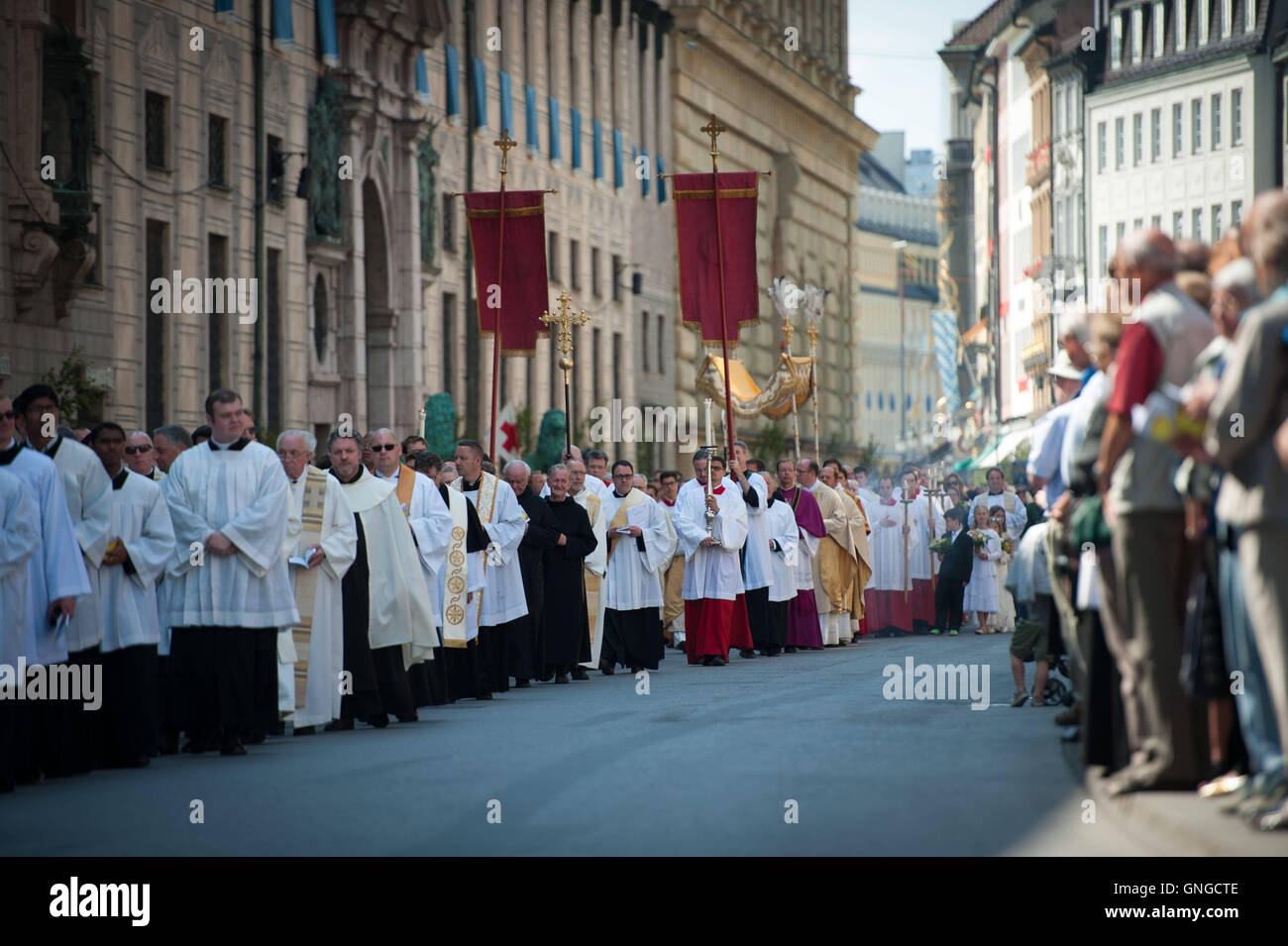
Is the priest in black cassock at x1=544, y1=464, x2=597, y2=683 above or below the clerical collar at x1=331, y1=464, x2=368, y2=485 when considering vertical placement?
below

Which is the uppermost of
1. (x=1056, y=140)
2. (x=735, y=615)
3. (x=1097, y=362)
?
(x=1056, y=140)

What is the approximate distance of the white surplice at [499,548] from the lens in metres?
21.1

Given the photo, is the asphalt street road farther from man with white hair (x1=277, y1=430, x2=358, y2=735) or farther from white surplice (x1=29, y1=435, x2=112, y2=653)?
white surplice (x1=29, y1=435, x2=112, y2=653)

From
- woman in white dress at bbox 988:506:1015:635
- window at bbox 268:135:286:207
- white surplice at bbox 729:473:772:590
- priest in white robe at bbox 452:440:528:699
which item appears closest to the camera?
priest in white robe at bbox 452:440:528:699

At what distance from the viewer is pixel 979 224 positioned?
12131cm

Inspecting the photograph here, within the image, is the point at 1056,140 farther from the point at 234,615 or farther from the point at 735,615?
the point at 234,615

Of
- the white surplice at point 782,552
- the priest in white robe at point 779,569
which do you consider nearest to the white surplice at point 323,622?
the priest in white robe at point 779,569

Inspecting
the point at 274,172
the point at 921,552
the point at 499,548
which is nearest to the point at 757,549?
the point at 499,548

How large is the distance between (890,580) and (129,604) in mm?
20249

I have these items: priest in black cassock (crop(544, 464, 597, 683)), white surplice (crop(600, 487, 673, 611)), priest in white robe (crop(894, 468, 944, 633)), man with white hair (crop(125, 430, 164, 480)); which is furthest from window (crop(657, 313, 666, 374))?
man with white hair (crop(125, 430, 164, 480))

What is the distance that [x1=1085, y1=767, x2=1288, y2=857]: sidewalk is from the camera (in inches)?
337

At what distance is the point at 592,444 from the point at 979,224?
223 feet

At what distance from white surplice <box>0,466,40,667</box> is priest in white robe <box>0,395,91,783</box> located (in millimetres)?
30
